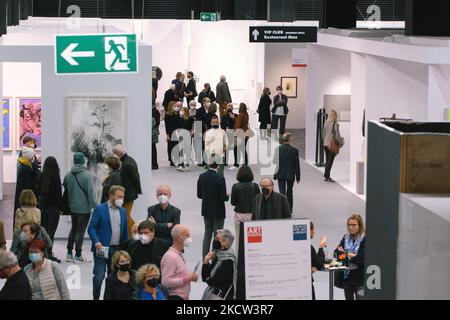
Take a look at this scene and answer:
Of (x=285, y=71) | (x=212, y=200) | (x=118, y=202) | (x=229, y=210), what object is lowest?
(x=229, y=210)

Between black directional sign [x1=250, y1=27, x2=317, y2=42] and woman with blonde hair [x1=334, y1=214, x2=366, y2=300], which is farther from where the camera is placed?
black directional sign [x1=250, y1=27, x2=317, y2=42]

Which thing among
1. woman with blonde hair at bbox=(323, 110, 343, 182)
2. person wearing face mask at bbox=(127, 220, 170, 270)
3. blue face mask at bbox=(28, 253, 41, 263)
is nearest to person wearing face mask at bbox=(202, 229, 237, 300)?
person wearing face mask at bbox=(127, 220, 170, 270)

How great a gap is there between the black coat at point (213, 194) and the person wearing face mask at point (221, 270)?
4091mm

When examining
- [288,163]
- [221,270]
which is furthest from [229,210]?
[221,270]

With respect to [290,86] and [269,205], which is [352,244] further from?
[290,86]

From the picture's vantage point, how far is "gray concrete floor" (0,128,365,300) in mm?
14070

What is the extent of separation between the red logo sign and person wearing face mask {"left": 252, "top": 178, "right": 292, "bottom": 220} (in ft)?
14.2

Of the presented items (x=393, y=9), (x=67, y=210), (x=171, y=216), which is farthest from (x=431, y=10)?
(x=393, y=9)

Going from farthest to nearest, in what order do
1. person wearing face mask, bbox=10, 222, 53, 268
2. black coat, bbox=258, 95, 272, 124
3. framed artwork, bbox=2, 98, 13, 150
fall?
black coat, bbox=258, 95, 272, 124 → framed artwork, bbox=2, 98, 13, 150 → person wearing face mask, bbox=10, 222, 53, 268

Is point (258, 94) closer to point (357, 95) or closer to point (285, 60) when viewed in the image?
point (285, 60)

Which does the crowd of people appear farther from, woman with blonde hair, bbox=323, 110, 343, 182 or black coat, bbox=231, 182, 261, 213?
woman with blonde hair, bbox=323, 110, 343, 182

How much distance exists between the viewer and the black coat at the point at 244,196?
14.6 meters

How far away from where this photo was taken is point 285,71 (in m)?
36.6

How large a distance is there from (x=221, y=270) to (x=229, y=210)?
970cm
